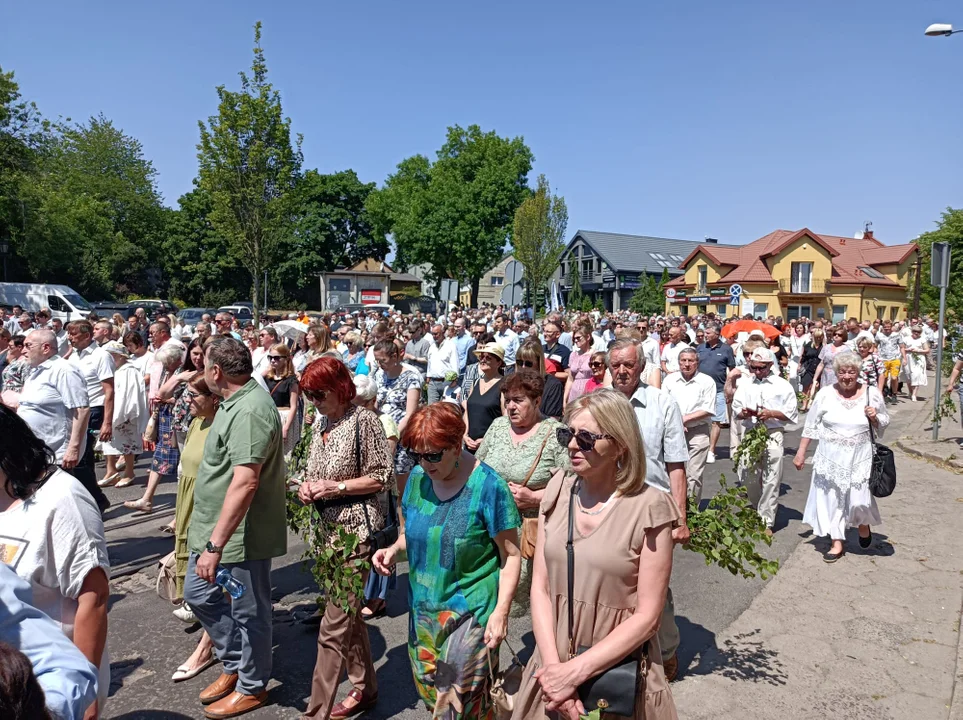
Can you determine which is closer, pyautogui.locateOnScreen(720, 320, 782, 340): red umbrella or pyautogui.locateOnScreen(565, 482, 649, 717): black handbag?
pyautogui.locateOnScreen(565, 482, 649, 717): black handbag

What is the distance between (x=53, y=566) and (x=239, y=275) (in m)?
58.7

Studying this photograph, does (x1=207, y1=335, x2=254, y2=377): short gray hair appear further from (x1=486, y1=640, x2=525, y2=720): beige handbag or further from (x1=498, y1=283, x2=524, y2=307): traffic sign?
(x1=498, y1=283, x2=524, y2=307): traffic sign

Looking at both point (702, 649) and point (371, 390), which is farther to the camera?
point (371, 390)

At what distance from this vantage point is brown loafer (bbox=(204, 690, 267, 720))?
373 cm

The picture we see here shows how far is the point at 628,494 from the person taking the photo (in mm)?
2500

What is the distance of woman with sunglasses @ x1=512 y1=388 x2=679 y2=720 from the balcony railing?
52037 mm

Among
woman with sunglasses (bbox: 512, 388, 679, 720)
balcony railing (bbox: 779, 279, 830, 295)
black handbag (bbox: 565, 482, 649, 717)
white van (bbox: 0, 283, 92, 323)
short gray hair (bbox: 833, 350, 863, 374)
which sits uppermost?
balcony railing (bbox: 779, 279, 830, 295)

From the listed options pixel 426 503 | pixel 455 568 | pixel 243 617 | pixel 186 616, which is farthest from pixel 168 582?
pixel 455 568

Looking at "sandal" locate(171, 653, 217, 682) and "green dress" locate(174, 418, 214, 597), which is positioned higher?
"green dress" locate(174, 418, 214, 597)

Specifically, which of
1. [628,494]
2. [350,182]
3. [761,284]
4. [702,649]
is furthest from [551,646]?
[350,182]

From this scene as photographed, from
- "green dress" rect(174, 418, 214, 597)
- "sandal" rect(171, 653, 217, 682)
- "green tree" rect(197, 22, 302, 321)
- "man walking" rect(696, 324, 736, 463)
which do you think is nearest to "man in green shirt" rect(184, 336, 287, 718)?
"sandal" rect(171, 653, 217, 682)

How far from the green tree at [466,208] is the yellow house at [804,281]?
46.1ft

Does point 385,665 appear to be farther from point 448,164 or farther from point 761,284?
point 448,164

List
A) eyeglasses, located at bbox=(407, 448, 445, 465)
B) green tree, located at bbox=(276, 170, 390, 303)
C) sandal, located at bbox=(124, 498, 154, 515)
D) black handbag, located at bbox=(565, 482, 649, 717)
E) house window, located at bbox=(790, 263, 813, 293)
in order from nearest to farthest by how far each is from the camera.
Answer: black handbag, located at bbox=(565, 482, 649, 717) → eyeglasses, located at bbox=(407, 448, 445, 465) → sandal, located at bbox=(124, 498, 154, 515) → house window, located at bbox=(790, 263, 813, 293) → green tree, located at bbox=(276, 170, 390, 303)
